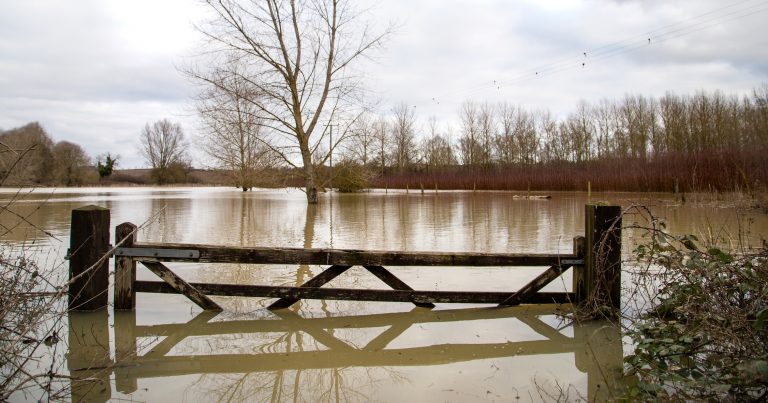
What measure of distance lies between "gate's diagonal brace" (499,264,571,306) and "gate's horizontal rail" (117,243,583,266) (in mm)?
162

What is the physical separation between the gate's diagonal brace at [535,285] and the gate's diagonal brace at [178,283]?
332 cm

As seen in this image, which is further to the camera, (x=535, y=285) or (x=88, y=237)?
(x=535, y=285)

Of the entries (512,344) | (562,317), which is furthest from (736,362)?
(562,317)

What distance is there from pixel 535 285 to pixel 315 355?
8.63 ft

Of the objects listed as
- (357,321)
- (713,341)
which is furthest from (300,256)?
(713,341)

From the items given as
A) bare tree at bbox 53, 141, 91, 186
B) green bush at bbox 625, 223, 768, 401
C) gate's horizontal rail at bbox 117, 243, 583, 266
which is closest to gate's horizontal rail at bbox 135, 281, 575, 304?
gate's horizontal rail at bbox 117, 243, 583, 266

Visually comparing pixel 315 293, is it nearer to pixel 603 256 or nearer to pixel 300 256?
pixel 300 256

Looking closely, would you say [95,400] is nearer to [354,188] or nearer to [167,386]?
[167,386]

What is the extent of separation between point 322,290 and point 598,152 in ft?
239

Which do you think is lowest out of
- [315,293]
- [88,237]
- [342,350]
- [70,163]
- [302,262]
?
[342,350]

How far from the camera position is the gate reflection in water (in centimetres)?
360

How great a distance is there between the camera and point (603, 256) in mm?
5328

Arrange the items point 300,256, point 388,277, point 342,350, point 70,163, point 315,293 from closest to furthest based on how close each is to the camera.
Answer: point 342,350 < point 300,256 < point 315,293 < point 388,277 < point 70,163

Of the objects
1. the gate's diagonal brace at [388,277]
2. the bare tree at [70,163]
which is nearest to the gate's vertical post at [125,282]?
the gate's diagonal brace at [388,277]
